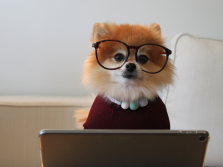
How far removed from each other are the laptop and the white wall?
96 cm

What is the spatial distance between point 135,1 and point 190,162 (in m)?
1.17

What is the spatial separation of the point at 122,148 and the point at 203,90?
0.80m

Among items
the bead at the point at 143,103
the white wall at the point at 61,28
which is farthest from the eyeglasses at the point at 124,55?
the white wall at the point at 61,28

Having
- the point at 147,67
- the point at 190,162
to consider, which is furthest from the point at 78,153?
the point at 147,67

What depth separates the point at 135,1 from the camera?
138 centimetres

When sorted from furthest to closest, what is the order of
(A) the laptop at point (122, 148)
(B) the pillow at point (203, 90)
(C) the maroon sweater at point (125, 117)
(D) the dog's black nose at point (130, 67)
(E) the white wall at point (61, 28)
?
(E) the white wall at point (61, 28) < (B) the pillow at point (203, 90) < (C) the maroon sweater at point (125, 117) < (D) the dog's black nose at point (130, 67) < (A) the laptop at point (122, 148)

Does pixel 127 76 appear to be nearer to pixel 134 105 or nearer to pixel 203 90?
pixel 134 105

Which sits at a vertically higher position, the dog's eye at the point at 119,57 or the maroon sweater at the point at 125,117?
the dog's eye at the point at 119,57

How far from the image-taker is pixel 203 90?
1135mm

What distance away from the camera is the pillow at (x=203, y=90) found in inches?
44.4

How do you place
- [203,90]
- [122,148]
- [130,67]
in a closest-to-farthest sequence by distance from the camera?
[122,148]
[130,67]
[203,90]

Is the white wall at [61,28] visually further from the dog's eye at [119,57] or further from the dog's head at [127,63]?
the dog's eye at [119,57]

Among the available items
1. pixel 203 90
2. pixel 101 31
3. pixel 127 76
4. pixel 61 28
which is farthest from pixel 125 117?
pixel 61 28

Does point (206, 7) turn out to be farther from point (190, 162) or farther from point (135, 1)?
point (190, 162)
